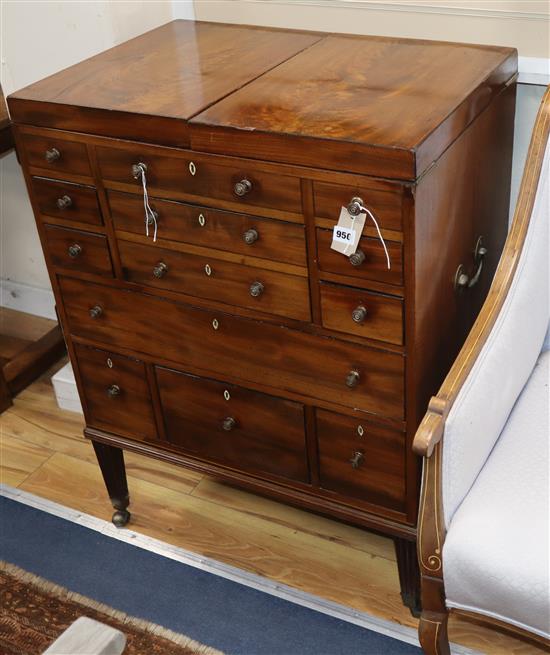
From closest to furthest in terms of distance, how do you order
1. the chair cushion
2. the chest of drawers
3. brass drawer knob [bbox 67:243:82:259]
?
the chair cushion → the chest of drawers → brass drawer knob [bbox 67:243:82:259]

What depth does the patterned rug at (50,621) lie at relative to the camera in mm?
1835

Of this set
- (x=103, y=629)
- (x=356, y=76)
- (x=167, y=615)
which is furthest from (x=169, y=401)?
(x=103, y=629)

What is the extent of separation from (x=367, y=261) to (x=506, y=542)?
0.47m

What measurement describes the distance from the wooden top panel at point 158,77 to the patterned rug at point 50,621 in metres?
0.99

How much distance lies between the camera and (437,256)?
1.50 meters

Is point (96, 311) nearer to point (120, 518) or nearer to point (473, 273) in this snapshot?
point (120, 518)

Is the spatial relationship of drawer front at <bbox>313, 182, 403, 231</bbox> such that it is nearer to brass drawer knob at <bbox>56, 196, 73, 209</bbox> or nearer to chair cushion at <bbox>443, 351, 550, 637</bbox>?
chair cushion at <bbox>443, 351, 550, 637</bbox>

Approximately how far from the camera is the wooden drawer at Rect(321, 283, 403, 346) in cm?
148

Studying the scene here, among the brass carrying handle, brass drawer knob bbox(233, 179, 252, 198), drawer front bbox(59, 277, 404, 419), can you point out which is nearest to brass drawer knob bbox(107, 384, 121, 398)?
drawer front bbox(59, 277, 404, 419)

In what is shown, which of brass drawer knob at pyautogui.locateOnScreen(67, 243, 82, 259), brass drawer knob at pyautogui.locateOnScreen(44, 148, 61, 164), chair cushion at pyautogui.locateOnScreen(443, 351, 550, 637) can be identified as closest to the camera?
chair cushion at pyautogui.locateOnScreen(443, 351, 550, 637)

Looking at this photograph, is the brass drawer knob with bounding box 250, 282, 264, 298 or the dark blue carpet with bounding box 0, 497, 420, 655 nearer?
the brass drawer knob with bounding box 250, 282, 264, 298

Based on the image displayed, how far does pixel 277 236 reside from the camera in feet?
4.97

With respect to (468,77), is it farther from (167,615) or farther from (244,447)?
(167,615)

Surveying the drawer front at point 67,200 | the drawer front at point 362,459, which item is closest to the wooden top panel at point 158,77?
the drawer front at point 67,200
